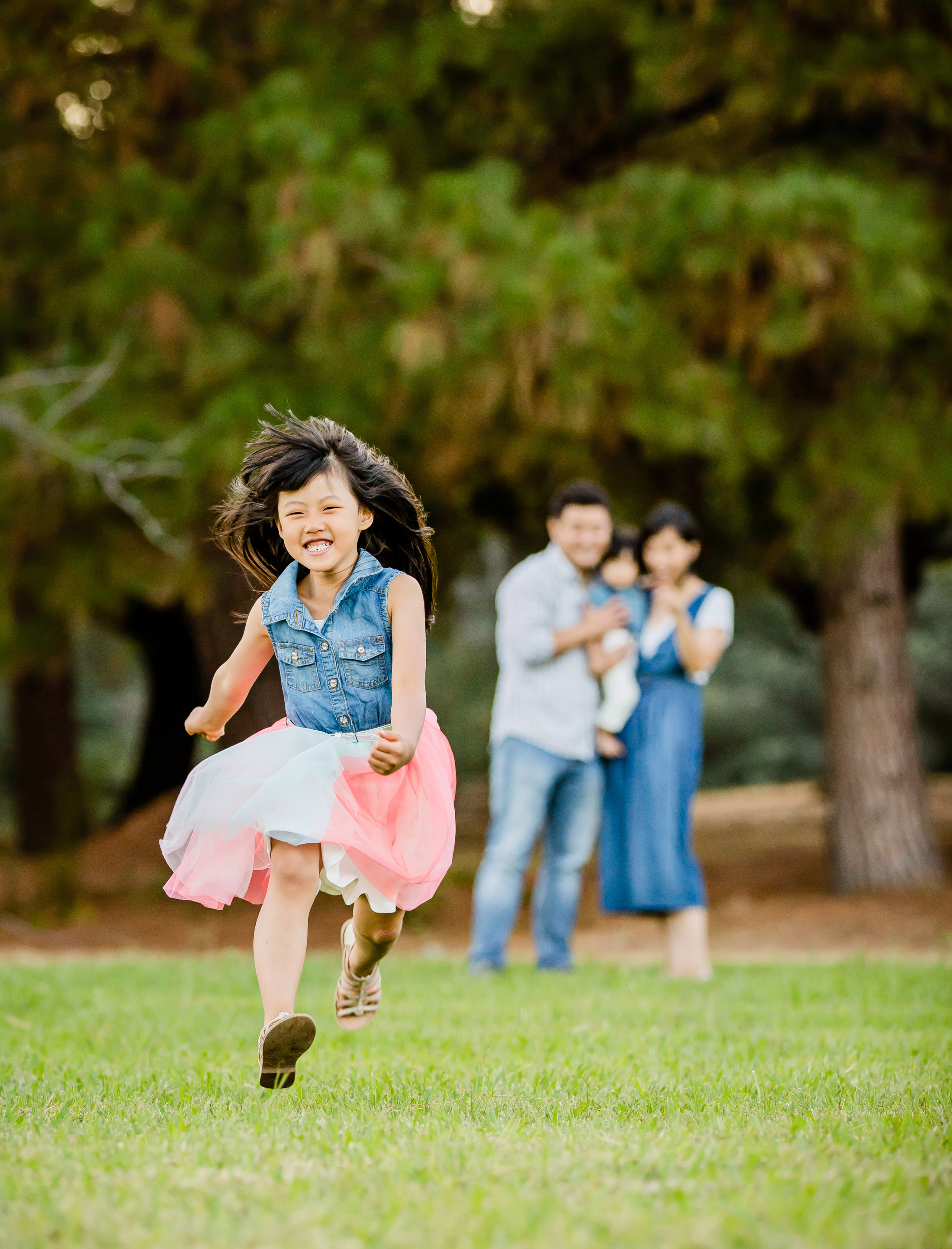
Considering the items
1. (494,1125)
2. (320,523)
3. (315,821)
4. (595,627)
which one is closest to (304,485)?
(320,523)

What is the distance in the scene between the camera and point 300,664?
11.0ft

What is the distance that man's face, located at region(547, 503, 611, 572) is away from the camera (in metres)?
6.00

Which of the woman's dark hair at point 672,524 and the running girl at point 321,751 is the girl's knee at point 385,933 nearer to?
the running girl at point 321,751

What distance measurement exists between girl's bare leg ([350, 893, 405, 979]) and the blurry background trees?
443cm

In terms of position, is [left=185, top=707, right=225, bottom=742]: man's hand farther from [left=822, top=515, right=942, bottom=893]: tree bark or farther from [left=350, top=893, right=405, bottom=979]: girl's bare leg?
[left=822, top=515, right=942, bottom=893]: tree bark

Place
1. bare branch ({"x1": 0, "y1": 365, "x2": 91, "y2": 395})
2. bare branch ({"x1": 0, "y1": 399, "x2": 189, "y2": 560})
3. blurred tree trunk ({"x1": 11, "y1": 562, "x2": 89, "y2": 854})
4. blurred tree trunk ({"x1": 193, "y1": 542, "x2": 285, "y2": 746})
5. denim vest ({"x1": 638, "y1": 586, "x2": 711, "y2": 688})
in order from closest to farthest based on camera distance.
→ denim vest ({"x1": 638, "y1": 586, "x2": 711, "y2": 688}) < bare branch ({"x1": 0, "y1": 399, "x2": 189, "y2": 560}) < bare branch ({"x1": 0, "y1": 365, "x2": 91, "y2": 395}) < blurred tree trunk ({"x1": 193, "y1": 542, "x2": 285, "y2": 746}) < blurred tree trunk ({"x1": 11, "y1": 562, "x2": 89, "y2": 854})

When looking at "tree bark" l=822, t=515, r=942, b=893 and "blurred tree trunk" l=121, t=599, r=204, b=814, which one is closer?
"tree bark" l=822, t=515, r=942, b=893

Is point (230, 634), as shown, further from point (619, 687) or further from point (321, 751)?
point (321, 751)

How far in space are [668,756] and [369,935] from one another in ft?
8.94

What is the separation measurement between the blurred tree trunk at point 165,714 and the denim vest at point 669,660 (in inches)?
427

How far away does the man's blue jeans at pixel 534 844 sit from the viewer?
5.99 m

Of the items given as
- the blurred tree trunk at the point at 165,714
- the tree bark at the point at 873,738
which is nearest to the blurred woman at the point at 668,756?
the tree bark at the point at 873,738

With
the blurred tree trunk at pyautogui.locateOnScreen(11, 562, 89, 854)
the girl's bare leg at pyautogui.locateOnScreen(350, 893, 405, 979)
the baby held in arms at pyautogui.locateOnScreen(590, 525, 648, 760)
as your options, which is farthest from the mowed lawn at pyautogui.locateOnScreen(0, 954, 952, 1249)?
the blurred tree trunk at pyautogui.locateOnScreen(11, 562, 89, 854)

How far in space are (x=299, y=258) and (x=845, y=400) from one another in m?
3.43
